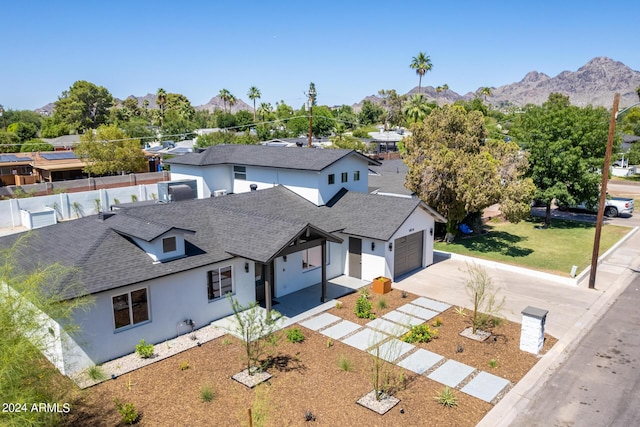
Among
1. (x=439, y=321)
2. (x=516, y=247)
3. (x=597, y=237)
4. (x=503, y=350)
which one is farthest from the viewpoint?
(x=516, y=247)

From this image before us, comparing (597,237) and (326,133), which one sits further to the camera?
(326,133)

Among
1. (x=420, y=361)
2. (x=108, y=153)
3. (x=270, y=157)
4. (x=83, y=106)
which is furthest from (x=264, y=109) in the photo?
(x=420, y=361)

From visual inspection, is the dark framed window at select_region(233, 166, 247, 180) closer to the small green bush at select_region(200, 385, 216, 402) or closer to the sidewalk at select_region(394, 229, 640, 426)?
the sidewalk at select_region(394, 229, 640, 426)

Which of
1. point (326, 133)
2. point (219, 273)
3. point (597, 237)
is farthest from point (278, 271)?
point (326, 133)

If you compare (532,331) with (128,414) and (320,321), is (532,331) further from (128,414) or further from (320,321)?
(128,414)

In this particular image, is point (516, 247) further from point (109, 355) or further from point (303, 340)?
point (109, 355)

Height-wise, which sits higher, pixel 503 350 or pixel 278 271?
pixel 278 271

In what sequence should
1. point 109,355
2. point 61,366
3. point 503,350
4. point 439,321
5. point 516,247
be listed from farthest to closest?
point 516,247 → point 439,321 → point 503,350 → point 109,355 → point 61,366
